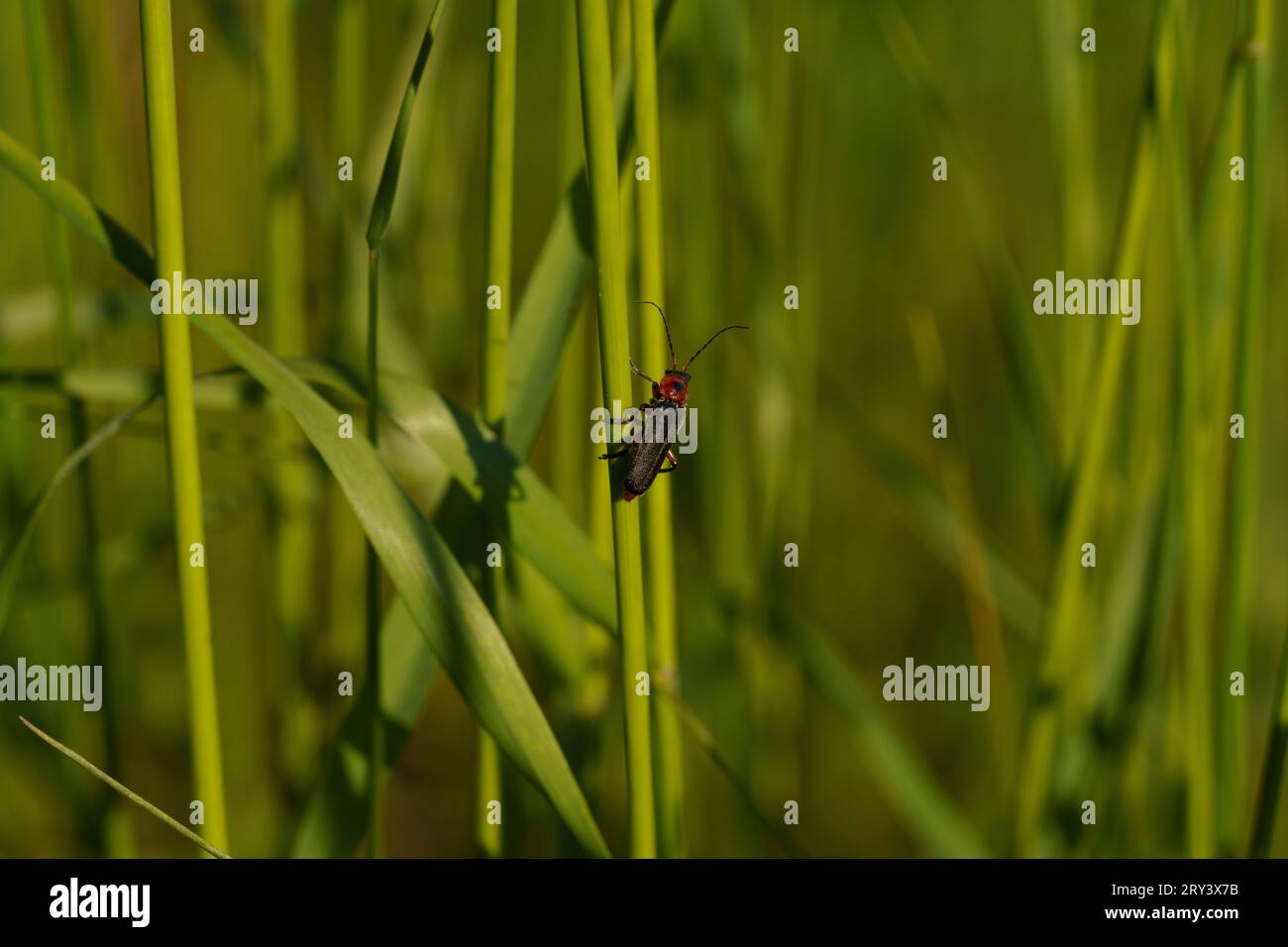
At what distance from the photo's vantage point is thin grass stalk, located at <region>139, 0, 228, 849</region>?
635 mm

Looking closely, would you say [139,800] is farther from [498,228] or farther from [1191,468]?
→ [1191,468]

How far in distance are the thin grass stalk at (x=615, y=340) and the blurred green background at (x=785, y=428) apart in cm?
16

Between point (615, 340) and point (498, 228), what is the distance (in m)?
0.17

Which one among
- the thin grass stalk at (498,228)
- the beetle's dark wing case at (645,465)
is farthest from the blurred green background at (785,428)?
the beetle's dark wing case at (645,465)

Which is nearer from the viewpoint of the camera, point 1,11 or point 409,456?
point 409,456

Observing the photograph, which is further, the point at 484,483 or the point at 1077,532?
the point at 1077,532

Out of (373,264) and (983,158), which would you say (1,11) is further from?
(983,158)

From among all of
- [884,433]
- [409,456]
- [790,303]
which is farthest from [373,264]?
[884,433]

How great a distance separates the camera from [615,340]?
639 millimetres

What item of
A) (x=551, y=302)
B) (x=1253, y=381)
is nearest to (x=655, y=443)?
(x=551, y=302)

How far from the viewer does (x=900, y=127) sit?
2434 millimetres

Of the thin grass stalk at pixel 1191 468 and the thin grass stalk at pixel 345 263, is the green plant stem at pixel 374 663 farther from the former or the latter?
the thin grass stalk at pixel 1191 468

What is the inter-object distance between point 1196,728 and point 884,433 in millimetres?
1325

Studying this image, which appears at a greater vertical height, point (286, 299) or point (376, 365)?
point (286, 299)
